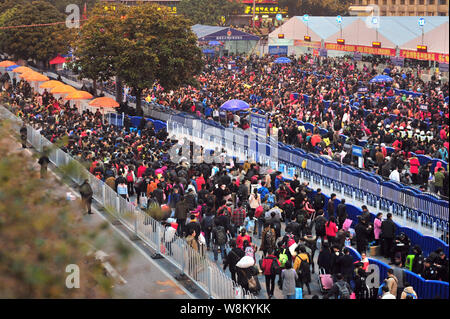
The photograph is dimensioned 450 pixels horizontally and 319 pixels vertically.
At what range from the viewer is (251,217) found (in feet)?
58.5

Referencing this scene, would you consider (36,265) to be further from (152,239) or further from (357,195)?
(357,195)

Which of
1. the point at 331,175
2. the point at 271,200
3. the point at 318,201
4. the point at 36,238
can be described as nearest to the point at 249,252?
the point at 271,200

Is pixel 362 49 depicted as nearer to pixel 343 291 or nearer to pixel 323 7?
pixel 343 291

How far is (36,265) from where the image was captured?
21.7 feet

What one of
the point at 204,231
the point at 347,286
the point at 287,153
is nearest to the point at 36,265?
the point at 347,286

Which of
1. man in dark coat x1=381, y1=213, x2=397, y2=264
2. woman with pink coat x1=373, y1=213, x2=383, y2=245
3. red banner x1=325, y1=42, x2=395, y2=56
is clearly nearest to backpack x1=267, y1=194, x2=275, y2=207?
woman with pink coat x1=373, y1=213, x2=383, y2=245

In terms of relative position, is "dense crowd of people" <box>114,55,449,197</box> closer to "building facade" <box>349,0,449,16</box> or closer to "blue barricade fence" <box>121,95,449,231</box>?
"blue barricade fence" <box>121,95,449,231</box>

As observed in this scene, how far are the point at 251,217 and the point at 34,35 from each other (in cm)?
4210

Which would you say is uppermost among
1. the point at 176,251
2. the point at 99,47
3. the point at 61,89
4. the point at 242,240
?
the point at 99,47

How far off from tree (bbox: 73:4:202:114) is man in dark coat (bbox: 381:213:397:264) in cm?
2056

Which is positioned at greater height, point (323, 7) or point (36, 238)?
point (36, 238)

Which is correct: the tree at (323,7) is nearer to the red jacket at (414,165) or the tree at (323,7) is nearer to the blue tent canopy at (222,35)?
the blue tent canopy at (222,35)
